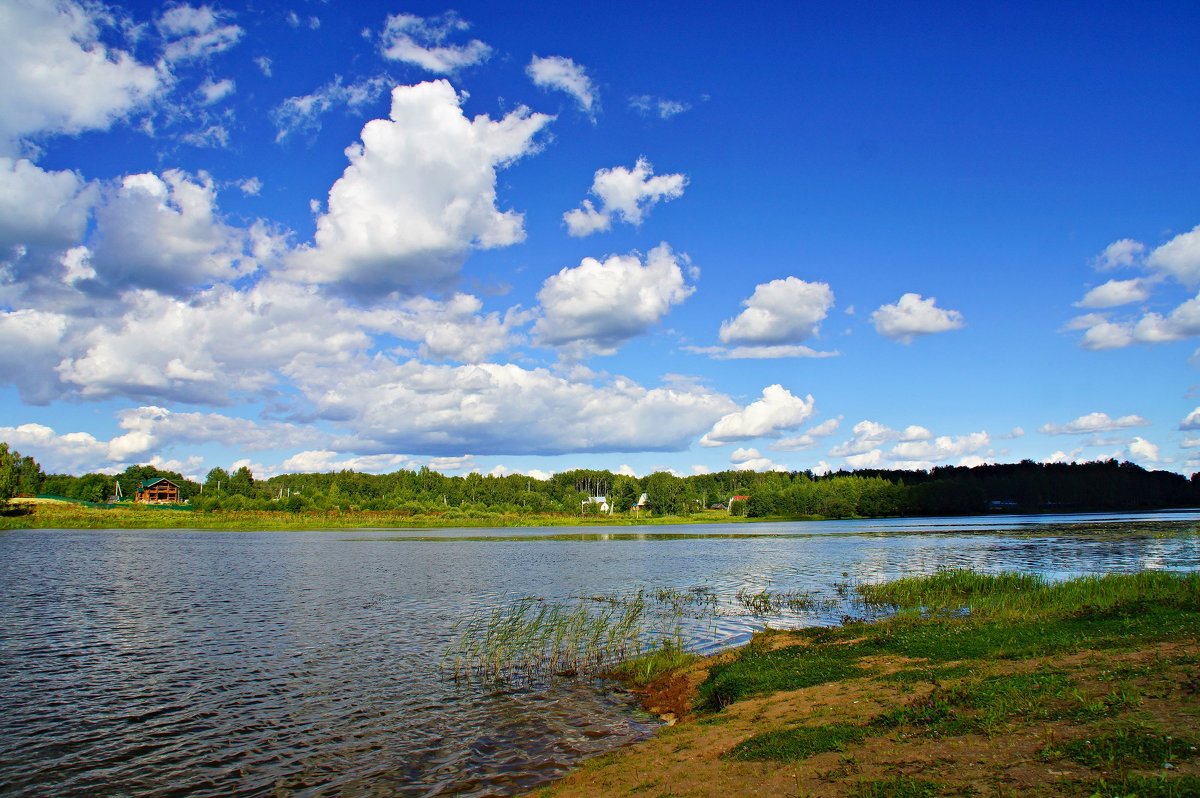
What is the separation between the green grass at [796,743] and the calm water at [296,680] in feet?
15.3

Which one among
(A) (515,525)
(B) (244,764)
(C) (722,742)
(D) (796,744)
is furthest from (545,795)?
(A) (515,525)

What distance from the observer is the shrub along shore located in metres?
10.6

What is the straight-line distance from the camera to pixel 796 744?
13508mm

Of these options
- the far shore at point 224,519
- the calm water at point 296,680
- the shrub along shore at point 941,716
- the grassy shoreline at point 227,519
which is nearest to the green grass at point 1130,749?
the shrub along shore at point 941,716

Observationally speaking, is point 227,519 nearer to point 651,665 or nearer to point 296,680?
point 296,680

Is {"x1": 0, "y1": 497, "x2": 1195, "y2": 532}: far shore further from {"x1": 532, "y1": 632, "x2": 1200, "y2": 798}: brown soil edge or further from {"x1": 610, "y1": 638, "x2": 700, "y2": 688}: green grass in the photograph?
{"x1": 532, "y1": 632, "x2": 1200, "y2": 798}: brown soil edge

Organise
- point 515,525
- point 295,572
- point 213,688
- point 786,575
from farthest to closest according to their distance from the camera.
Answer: point 515,525, point 295,572, point 786,575, point 213,688

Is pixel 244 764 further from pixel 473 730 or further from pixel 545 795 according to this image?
pixel 545 795

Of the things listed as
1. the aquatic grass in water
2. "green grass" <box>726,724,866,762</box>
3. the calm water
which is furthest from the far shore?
"green grass" <box>726,724,866,762</box>

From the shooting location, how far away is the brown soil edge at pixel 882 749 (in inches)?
422

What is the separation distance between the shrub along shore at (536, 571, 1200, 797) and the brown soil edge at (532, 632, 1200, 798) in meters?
0.04

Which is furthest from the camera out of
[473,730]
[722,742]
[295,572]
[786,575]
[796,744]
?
[295,572]

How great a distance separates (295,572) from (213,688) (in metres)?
39.3

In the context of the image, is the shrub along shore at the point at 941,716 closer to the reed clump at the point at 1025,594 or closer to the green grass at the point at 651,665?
the green grass at the point at 651,665
